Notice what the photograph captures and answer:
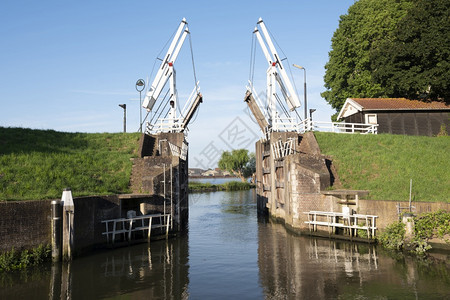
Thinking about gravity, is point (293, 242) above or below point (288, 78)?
below

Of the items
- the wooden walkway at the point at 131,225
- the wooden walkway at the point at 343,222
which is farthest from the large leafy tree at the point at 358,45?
the wooden walkway at the point at 131,225

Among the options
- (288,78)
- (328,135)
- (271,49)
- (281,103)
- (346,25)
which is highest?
(346,25)

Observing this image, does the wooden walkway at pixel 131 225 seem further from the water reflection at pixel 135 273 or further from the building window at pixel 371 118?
the building window at pixel 371 118

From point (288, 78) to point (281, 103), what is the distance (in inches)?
93.7

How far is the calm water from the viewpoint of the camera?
38.0 ft

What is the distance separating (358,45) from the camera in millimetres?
42781

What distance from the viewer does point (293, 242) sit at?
19484 mm

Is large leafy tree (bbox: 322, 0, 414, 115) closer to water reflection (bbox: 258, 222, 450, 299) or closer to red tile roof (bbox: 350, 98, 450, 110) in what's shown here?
red tile roof (bbox: 350, 98, 450, 110)

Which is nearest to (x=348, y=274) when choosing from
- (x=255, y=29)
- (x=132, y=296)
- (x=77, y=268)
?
(x=132, y=296)

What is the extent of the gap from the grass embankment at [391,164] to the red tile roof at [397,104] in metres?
6.56

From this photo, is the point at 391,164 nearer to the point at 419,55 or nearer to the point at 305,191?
the point at 305,191

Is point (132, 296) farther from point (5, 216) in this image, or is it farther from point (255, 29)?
point (255, 29)

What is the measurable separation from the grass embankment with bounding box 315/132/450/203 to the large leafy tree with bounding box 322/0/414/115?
15036 millimetres

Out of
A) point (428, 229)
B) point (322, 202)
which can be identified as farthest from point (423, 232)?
point (322, 202)
